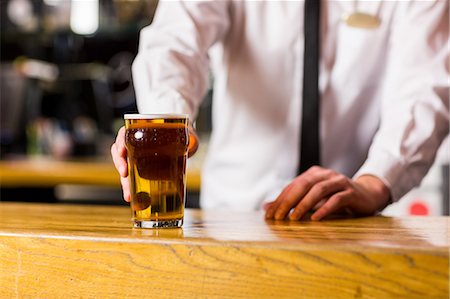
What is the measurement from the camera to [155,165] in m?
1.15

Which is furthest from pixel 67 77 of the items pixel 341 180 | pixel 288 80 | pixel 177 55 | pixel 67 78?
pixel 341 180

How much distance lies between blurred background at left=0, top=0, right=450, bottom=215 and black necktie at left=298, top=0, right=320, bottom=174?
239 cm

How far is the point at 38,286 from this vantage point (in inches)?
40.7

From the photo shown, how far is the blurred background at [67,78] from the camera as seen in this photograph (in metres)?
4.61

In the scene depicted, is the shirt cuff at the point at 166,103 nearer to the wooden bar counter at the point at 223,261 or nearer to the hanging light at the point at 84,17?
the wooden bar counter at the point at 223,261

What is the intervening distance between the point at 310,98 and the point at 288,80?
0.13 m

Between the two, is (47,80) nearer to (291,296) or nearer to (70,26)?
(70,26)

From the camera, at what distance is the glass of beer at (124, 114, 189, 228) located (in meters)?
1.14

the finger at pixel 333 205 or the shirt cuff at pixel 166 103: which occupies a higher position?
the shirt cuff at pixel 166 103

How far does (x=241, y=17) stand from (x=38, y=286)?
3.78 ft

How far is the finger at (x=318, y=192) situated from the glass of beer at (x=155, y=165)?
0.82 ft

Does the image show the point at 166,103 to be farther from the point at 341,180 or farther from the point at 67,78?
the point at 67,78

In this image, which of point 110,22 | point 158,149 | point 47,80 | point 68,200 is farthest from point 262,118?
point 47,80

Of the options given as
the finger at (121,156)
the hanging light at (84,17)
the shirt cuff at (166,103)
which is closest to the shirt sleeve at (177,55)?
the shirt cuff at (166,103)
